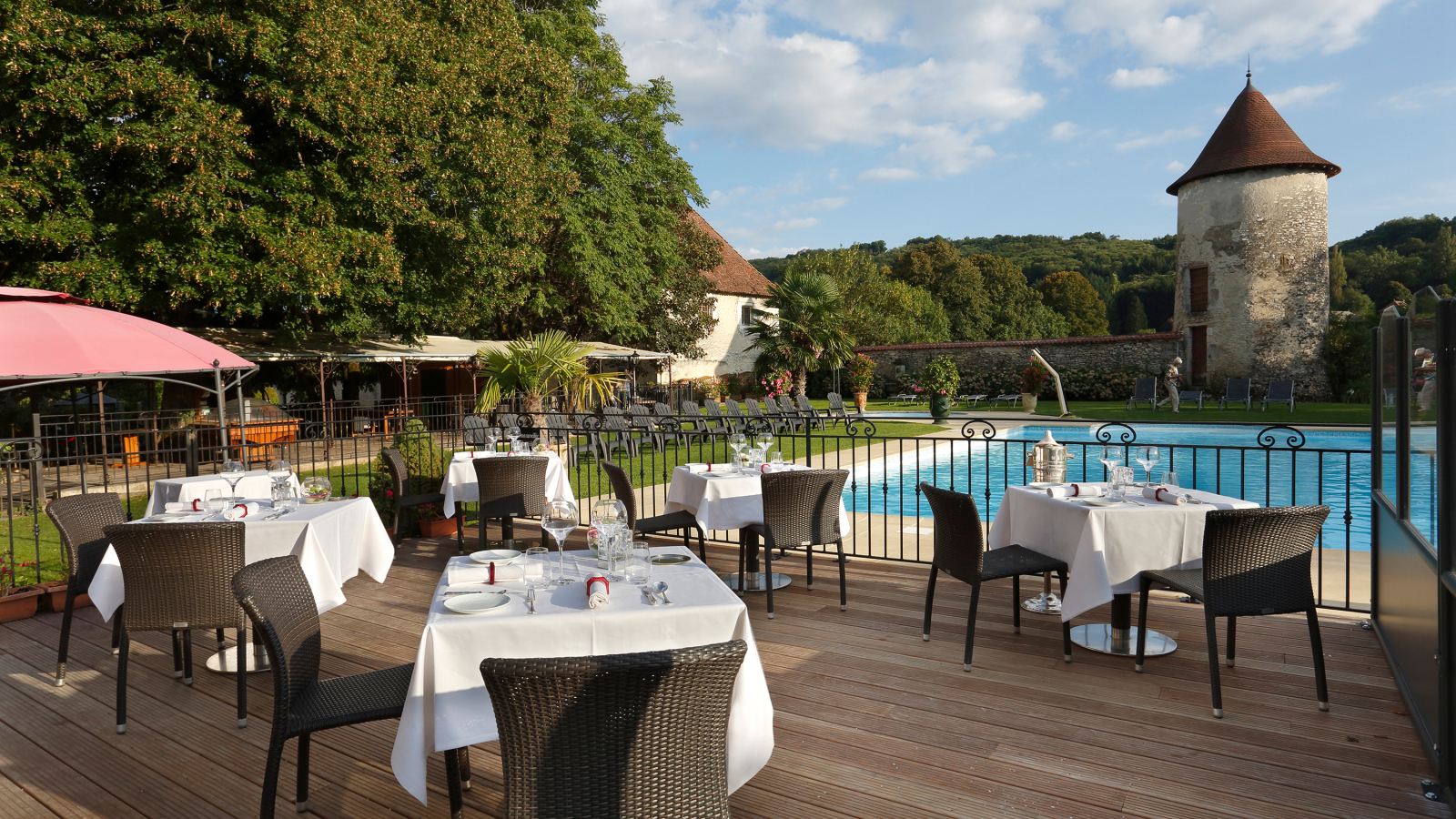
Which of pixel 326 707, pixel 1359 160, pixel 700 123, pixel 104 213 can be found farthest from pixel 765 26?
pixel 1359 160

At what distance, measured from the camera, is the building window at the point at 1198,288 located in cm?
2470

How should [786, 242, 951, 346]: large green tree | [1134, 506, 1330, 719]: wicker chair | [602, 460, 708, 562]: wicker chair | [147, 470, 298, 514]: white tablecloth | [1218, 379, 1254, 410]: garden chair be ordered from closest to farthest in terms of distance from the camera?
[1134, 506, 1330, 719]: wicker chair, [147, 470, 298, 514]: white tablecloth, [602, 460, 708, 562]: wicker chair, [1218, 379, 1254, 410]: garden chair, [786, 242, 951, 346]: large green tree

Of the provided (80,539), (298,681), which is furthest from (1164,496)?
(80,539)

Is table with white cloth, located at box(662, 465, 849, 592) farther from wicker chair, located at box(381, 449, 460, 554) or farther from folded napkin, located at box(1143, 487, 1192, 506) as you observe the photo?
wicker chair, located at box(381, 449, 460, 554)

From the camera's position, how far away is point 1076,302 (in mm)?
50625

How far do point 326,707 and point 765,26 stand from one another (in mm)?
9665

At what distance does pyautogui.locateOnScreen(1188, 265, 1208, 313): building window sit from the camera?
24703 mm

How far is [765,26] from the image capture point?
9859mm

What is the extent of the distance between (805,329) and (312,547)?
2030 centimetres

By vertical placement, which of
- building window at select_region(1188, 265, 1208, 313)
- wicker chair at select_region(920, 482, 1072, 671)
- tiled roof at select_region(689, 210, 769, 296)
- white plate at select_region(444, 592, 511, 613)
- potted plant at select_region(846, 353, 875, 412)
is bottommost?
wicker chair at select_region(920, 482, 1072, 671)

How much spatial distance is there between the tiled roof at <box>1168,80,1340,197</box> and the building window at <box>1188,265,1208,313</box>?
2877mm

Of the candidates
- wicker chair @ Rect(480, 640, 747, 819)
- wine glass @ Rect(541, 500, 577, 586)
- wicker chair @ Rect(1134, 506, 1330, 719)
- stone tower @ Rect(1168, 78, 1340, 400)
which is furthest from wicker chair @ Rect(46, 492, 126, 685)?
stone tower @ Rect(1168, 78, 1340, 400)

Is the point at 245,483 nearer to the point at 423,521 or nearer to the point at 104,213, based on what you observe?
the point at 423,521

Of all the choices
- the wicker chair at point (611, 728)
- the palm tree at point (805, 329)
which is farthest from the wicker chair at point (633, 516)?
the palm tree at point (805, 329)
